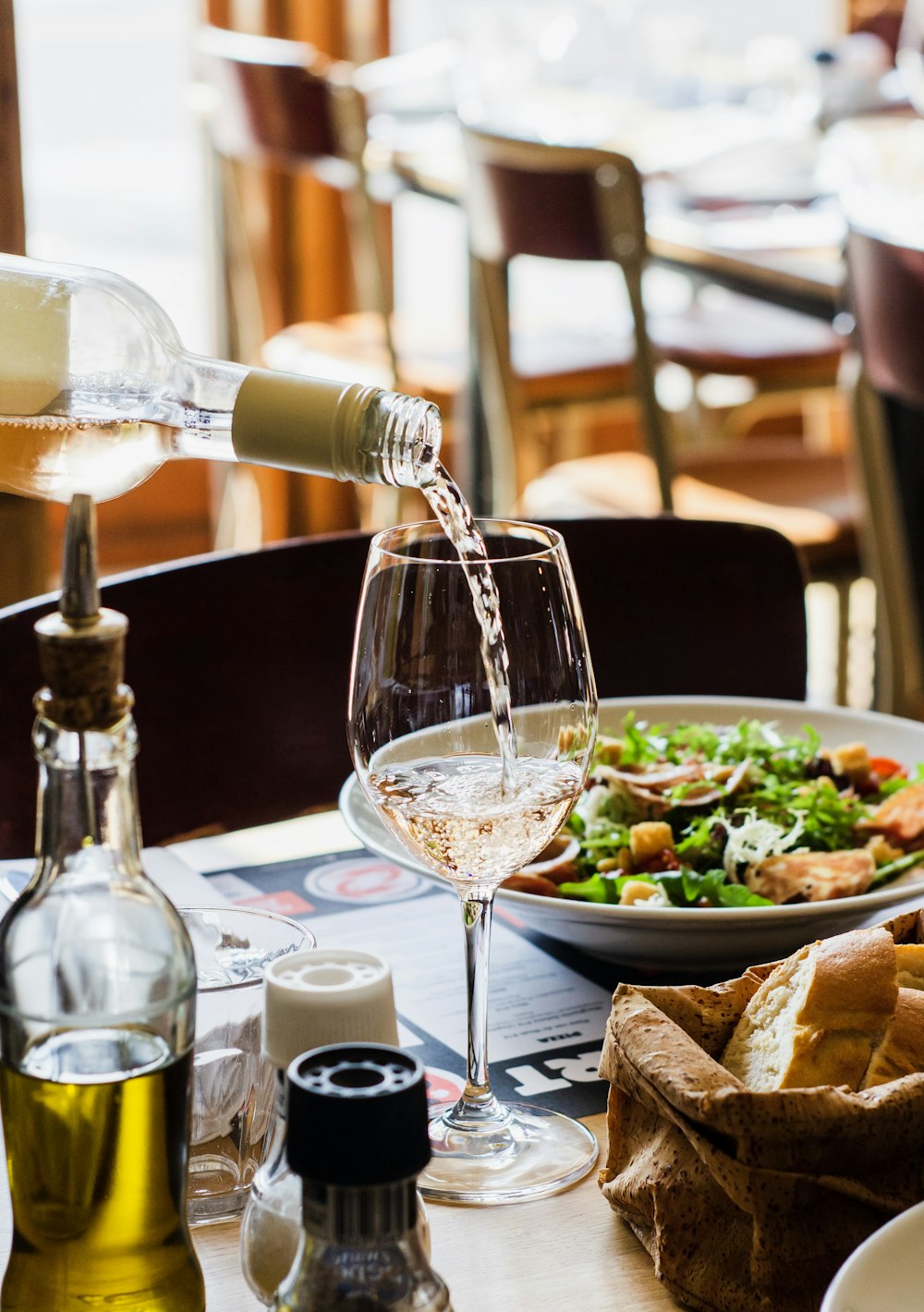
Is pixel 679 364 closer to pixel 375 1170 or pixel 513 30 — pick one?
pixel 513 30

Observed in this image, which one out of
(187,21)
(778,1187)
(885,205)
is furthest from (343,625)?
(187,21)

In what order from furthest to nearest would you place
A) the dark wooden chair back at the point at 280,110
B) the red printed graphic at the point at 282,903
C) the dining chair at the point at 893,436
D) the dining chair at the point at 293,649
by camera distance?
the dark wooden chair back at the point at 280,110, the dining chair at the point at 893,436, the dining chair at the point at 293,649, the red printed graphic at the point at 282,903

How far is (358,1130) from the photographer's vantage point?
0.46 metres

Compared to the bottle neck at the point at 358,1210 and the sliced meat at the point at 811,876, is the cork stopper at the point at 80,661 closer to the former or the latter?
the bottle neck at the point at 358,1210

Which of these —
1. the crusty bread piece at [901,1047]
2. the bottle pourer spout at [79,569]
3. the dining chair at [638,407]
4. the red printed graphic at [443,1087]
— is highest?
the dining chair at [638,407]

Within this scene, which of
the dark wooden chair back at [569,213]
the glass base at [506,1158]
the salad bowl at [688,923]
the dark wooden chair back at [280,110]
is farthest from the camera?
the dark wooden chair back at [280,110]

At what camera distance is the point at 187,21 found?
14.5 feet

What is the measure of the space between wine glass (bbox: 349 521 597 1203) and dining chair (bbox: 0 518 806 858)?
1.82ft

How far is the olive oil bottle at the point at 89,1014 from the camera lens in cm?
50

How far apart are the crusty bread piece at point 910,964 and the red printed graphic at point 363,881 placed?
383mm

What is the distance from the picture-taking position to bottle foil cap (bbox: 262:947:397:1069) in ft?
1.87

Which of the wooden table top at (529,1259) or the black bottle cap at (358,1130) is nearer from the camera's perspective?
the black bottle cap at (358,1130)

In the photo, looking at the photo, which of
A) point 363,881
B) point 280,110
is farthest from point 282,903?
point 280,110

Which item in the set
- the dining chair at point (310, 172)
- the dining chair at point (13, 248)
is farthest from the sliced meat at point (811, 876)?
the dining chair at point (310, 172)
